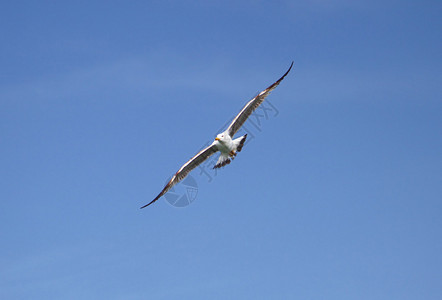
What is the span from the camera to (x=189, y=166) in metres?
39.9

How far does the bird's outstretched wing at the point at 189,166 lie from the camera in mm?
39053

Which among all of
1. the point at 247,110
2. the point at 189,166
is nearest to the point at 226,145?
the point at 247,110

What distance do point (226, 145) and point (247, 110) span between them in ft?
10.8

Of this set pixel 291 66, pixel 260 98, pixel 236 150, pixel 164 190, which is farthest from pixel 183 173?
pixel 291 66

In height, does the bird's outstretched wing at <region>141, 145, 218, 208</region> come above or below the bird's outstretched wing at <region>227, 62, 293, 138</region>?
below

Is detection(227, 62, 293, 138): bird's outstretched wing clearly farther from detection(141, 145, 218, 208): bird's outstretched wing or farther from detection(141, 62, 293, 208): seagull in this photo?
detection(141, 145, 218, 208): bird's outstretched wing

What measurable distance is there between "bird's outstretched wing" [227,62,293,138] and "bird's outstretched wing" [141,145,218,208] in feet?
6.96

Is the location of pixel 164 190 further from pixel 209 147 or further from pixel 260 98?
pixel 260 98

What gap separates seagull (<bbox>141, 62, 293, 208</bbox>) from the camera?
38.2 m

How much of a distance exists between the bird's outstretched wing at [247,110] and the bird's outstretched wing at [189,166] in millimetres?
2121

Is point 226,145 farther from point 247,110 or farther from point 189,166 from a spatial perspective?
point 189,166

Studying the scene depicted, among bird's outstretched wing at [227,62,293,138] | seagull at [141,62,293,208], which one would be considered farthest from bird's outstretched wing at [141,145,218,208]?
bird's outstretched wing at [227,62,293,138]

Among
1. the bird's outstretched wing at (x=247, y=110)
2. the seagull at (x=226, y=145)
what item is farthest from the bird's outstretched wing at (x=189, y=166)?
the bird's outstretched wing at (x=247, y=110)

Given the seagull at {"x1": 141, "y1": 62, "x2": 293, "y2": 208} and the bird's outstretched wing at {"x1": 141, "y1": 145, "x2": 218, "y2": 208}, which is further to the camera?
the bird's outstretched wing at {"x1": 141, "y1": 145, "x2": 218, "y2": 208}
